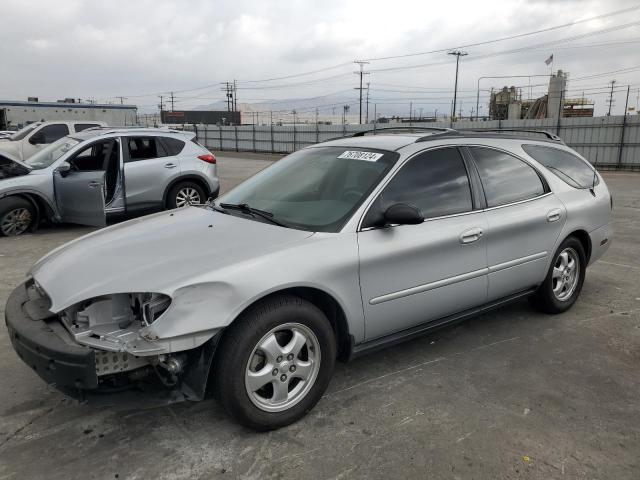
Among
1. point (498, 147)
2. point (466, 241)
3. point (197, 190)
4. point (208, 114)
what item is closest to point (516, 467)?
point (466, 241)

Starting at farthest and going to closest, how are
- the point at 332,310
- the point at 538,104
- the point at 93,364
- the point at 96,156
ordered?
1. the point at 538,104
2. the point at 96,156
3. the point at 332,310
4. the point at 93,364

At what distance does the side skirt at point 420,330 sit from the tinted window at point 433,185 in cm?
73

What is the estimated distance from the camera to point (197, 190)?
366 inches

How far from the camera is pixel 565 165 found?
4672 mm

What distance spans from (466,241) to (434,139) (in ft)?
2.54

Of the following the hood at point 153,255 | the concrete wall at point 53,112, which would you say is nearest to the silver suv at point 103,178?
the hood at point 153,255

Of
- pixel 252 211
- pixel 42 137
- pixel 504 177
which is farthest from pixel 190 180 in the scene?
pixel 42 137

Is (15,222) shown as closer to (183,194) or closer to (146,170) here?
(146,170)

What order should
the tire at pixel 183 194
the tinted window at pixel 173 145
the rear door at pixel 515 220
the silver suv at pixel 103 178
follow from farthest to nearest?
1. the tinted window at pixel 173 145
2. the tire at pixel 183 194
3. the silver suv at pixel 103 178
4. the rear door at pixel 515 220

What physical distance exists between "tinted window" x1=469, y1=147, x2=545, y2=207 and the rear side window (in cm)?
26

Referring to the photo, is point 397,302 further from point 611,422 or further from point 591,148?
point 591,148

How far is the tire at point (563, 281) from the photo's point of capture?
4375 millimetres

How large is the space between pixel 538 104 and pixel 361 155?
37525 millimetres

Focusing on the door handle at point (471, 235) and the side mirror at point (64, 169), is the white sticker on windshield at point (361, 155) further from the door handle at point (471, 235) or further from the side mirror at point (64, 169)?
the side mirror at point (64, 169)
